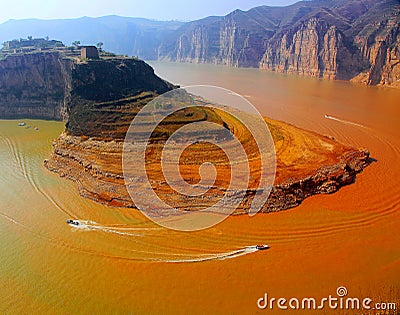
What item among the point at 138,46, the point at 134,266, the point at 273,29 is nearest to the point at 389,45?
the point at 273,29

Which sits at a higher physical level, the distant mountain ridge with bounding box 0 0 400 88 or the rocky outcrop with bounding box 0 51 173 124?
the distant mountain ridge with bounding box 0 0 400 88

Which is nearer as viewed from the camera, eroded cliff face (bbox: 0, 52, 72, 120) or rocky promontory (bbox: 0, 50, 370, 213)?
rocky promontory (bbox: 0, 50, 370, 213)

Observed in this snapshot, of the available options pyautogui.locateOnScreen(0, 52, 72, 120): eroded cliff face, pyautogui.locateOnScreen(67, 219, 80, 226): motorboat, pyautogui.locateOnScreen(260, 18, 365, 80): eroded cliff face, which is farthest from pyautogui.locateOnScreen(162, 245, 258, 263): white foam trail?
pyautogui.locateOnScreen(260, 18, 365, 80): eroded cliff face

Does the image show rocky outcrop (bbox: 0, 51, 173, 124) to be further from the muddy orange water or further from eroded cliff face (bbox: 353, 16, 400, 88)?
eroded cliff face (bbox: 353, 16, 400, 88)

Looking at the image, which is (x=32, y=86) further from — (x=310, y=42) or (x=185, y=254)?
(x=310, y=42)

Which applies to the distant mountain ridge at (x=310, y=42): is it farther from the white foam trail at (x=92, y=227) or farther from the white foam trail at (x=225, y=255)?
the white foam trail at (x=92, y=227)

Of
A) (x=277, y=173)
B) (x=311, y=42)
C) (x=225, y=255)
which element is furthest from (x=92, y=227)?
(x=311, y=42)

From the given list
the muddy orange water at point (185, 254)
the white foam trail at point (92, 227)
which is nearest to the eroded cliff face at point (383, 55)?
the muddy orange water at point (185, 254)
